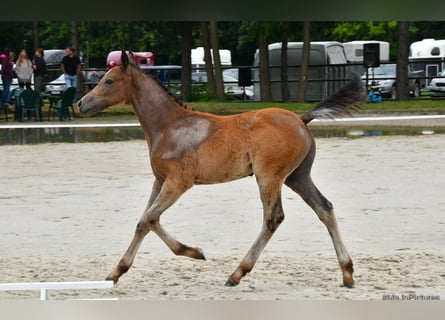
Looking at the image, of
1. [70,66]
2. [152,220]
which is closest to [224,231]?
[152,220]

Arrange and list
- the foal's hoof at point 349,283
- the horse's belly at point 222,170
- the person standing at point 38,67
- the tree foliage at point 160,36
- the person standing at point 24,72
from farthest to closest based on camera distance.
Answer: the tree foliage at point 160,36 → the person standing at point 38,67 → the person standing at point 24,72 → the foal's hoof at point 349,283 → the horse's belly at point 222,170

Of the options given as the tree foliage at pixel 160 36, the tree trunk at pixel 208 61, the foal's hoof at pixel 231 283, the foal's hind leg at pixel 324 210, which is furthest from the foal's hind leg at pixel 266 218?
the tree foliage at pixel 160 36

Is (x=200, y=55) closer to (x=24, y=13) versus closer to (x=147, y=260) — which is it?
(x=147, y=260)

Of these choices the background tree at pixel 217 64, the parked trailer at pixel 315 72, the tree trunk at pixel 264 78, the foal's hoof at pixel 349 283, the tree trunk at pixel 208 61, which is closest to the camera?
the foal's hoof at pixel 349 283

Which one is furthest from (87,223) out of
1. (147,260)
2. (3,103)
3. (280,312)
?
(3,103)

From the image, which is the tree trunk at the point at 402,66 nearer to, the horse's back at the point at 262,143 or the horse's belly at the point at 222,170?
the horse's back at the point at 262,143

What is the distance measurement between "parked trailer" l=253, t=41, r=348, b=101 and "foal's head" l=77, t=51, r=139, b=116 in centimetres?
2345

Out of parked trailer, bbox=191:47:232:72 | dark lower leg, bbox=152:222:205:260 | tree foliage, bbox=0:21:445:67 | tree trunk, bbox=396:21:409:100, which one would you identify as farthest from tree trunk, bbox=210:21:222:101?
dark lower leg, bbox=152:222:205:260

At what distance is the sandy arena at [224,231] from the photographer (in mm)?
7707

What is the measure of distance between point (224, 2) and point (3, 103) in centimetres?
2365

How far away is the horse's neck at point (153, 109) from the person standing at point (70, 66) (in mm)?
18378

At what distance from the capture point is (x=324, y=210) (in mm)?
7480

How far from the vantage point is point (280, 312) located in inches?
168

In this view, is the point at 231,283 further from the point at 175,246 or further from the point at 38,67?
the point at 38,67
